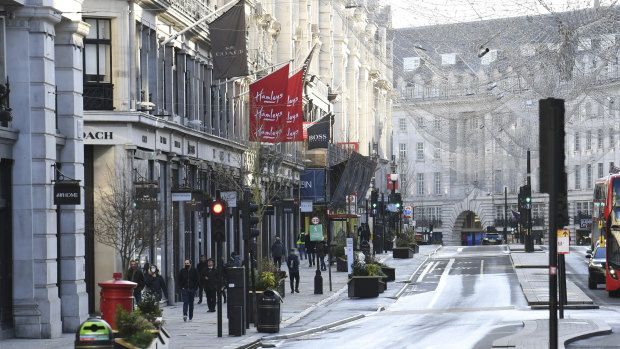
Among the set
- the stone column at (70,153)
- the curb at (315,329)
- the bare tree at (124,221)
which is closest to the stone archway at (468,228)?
the curb at (315,329)

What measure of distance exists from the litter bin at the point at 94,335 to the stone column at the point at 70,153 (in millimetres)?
13776

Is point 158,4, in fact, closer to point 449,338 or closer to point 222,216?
point 222,216

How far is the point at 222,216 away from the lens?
102 ft

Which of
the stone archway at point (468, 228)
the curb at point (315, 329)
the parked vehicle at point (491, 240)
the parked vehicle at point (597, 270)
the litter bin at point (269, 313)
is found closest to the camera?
the curb at point (315, 329)

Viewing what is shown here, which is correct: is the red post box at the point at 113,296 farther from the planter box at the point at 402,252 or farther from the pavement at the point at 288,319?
the planter box at the point at 402,252

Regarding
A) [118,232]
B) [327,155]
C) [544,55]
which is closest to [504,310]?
[118,232]

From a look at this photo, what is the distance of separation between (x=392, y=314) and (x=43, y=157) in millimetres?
13688

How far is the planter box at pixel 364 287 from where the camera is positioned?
1828 inches

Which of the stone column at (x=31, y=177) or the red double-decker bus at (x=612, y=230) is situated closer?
the stone column at (x=31, y=177)

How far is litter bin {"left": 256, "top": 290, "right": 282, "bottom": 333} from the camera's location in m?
32.1

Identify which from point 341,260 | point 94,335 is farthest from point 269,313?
point 341,260

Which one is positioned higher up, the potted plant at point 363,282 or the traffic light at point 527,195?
the traffic light at point 527,195

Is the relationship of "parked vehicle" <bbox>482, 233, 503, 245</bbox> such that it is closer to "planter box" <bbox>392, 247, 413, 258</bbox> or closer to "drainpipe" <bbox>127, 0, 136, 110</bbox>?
"planter box" <bbox>392, 247, 413, 258</bbox>

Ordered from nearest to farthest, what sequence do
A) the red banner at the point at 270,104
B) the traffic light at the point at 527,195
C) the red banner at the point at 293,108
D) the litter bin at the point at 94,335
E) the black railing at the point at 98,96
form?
the litter bin at the point at 94,335
the black railing at the point at 98,96
the red banner at the point at 270,104
the red banner at the point at 293,108
the traffic light at the point at 527,195
